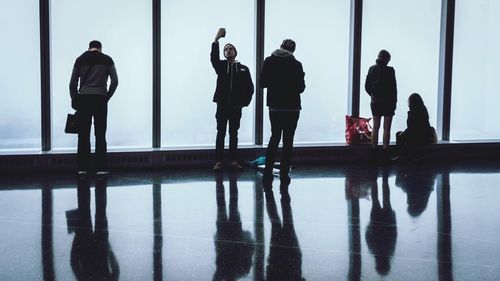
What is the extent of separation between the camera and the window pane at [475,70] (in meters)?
8.85

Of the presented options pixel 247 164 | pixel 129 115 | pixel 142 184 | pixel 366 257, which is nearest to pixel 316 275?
pixel 366 257

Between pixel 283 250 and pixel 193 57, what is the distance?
430 centimetres

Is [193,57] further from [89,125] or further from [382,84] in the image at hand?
[382,84]

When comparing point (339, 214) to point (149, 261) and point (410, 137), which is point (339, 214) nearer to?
point (149, 261)

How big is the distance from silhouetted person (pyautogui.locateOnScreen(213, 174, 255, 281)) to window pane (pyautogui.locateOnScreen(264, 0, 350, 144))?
3.04 meters

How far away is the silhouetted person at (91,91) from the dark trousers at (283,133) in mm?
1745

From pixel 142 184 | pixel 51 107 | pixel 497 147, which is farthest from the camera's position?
pixel 497 147

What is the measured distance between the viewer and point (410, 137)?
325 inches

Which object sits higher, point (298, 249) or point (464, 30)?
point (464, 30)

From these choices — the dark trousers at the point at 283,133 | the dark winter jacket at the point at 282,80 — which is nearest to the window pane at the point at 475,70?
the dark trousers at the point at 283,133

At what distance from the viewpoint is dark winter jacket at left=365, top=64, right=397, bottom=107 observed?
7918mm

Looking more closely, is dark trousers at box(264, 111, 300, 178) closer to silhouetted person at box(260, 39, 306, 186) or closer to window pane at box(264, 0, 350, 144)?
silhouetted person at box(260, 39, 306, 186)

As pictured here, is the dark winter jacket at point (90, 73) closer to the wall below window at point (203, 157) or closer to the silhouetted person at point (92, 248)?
the wall below window at point (203, 157)

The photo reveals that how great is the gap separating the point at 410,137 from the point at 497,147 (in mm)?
1457
